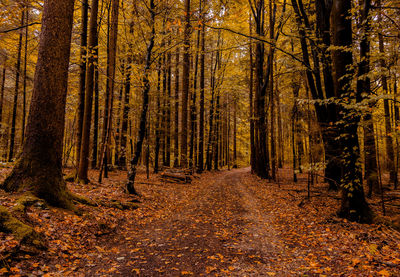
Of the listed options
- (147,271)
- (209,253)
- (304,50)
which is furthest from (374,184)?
(147,271)

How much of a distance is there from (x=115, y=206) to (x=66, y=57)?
4.90m

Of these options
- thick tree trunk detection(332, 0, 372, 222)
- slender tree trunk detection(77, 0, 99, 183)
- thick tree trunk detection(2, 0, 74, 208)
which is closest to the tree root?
thick tree trunk detection(2, 0, 74, 208)

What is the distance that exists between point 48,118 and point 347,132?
8.17m

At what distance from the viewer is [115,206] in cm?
702

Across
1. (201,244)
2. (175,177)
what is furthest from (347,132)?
(175,177)

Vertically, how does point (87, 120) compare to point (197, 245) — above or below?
above

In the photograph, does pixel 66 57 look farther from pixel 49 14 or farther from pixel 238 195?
pixel 238 195

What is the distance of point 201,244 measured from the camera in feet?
15.7

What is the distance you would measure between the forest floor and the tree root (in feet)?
0.52

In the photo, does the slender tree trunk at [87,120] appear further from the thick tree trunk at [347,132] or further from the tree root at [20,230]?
the thick tree trunk at [347,132]

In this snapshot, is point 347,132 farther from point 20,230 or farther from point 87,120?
point 87,120

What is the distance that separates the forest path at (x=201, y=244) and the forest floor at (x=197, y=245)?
0.07 feet

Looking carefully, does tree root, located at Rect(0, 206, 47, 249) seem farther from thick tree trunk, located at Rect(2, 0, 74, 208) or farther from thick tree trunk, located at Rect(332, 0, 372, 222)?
thick tree trunk, located at Rect(332, 0, 372, 222)

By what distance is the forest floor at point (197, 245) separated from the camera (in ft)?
11.5
